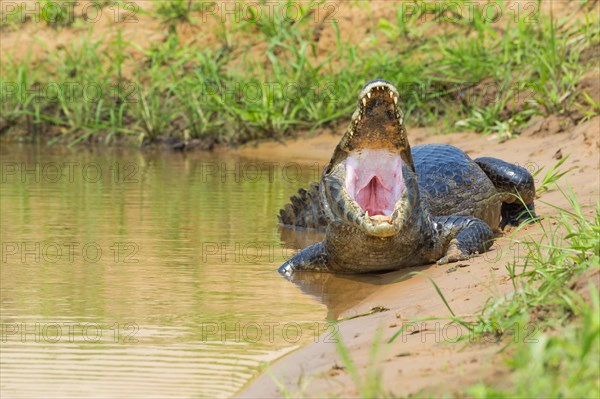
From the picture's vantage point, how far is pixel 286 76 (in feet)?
43.2

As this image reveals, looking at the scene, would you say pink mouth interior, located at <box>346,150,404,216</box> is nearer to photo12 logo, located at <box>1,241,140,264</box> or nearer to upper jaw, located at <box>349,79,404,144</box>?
upper jaw, located at <box>349,79,404,144</box>

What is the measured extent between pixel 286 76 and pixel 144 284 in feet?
23.8

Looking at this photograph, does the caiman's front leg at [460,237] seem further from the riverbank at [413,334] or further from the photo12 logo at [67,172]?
the photo12 logo at [67,172]

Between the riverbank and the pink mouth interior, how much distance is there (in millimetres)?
412

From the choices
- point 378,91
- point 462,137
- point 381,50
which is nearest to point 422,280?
point 378,91

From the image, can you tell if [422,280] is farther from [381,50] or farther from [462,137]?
[381,50]

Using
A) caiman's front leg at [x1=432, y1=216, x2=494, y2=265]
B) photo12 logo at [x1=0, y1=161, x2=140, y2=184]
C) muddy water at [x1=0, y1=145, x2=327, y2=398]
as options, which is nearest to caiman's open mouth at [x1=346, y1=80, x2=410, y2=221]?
caiman's front leg at [x1=432, y1=216, x2=494, y2=265]

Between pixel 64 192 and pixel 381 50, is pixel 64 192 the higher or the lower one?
the lower one

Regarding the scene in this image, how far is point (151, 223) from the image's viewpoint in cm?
814

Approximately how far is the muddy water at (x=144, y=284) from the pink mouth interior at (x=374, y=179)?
0.65 m

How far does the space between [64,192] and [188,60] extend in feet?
15.7

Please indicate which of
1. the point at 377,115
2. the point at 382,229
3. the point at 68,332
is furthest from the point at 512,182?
the point at 68,332

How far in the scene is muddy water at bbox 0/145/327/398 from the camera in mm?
4520

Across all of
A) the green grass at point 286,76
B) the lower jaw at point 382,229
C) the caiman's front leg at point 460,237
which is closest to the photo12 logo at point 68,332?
the lower jaw at point 382,229
